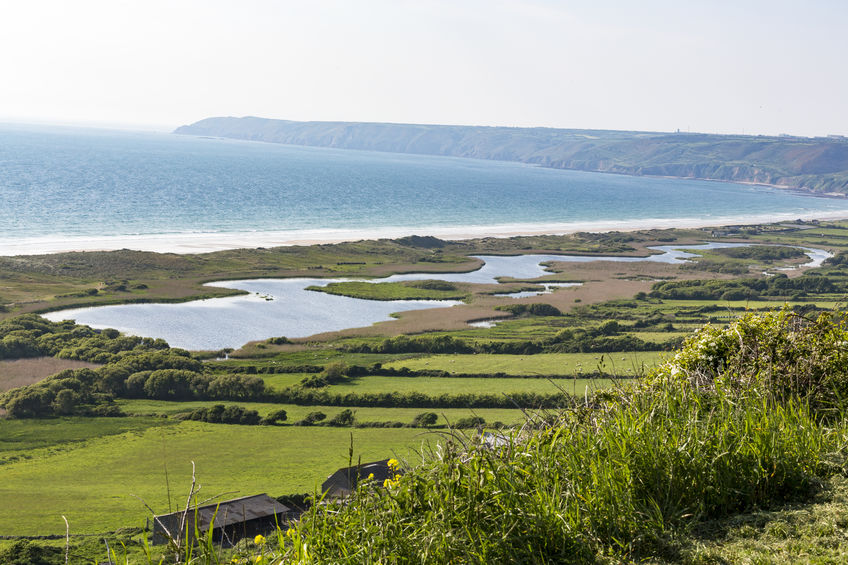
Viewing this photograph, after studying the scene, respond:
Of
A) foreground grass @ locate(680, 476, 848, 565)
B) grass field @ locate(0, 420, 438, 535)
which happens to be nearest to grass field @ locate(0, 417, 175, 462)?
grass field @ locate(0, 420, 438, 535)

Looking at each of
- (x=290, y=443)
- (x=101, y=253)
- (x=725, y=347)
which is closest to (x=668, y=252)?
(x=101, y=253)

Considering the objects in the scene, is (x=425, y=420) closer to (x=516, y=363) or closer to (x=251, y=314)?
(x=516, y=363)

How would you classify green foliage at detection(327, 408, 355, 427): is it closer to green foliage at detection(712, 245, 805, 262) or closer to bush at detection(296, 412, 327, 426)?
bush at detection(296, 412, 327, 426)

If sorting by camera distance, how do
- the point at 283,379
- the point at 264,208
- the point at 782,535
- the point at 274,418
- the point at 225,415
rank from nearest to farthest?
the point at 782,535 < the point at 274,418 < the point at 225,415 < the point at 283,379 < the point at 264,208

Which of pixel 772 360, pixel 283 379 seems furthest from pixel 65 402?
pixel 772 360

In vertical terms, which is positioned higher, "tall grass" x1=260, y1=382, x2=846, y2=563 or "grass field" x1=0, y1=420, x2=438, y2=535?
"tall grass" x1=260, y1=382, x2=846, y2=563

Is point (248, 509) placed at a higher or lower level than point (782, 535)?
lower

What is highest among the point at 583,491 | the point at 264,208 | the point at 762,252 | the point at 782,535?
the point at 583,491
